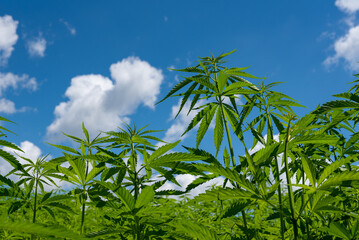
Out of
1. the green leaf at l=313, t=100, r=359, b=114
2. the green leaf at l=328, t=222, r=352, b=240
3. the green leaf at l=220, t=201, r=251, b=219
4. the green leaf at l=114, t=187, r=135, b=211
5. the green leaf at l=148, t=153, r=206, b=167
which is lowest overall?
the green leaf at l=328, t=222, r=352, b=240

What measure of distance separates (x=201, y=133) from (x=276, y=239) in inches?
33.3

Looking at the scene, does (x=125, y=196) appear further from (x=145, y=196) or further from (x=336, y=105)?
(x=336, y=105)

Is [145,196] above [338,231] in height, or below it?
above

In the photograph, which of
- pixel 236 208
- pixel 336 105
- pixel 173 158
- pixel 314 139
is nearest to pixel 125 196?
pixel 173 158

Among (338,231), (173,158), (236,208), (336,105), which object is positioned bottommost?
(338,231)

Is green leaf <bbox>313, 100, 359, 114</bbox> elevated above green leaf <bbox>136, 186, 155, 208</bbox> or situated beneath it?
elevated above

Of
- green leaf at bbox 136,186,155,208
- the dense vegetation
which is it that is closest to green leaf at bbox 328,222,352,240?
the dense vegetation

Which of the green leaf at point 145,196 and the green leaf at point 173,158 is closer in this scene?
the green leaf at point 145,196

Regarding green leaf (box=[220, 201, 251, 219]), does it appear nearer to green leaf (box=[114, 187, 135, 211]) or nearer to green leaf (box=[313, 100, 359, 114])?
green leaf (box=[114, 187, 135, 211])

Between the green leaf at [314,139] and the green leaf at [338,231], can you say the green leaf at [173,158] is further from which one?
the green leaf at [338,231]

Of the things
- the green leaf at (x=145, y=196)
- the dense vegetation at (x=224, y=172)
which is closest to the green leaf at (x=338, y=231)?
the dense vegetation at (x=224, y=172)

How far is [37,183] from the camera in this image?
8.95 ft

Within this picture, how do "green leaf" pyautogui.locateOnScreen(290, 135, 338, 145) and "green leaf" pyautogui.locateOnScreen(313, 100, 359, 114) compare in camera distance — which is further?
"green leaf" pyautogui.locateOnScreen(313, 100, 359, 114)

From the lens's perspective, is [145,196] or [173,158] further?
[173,158]
